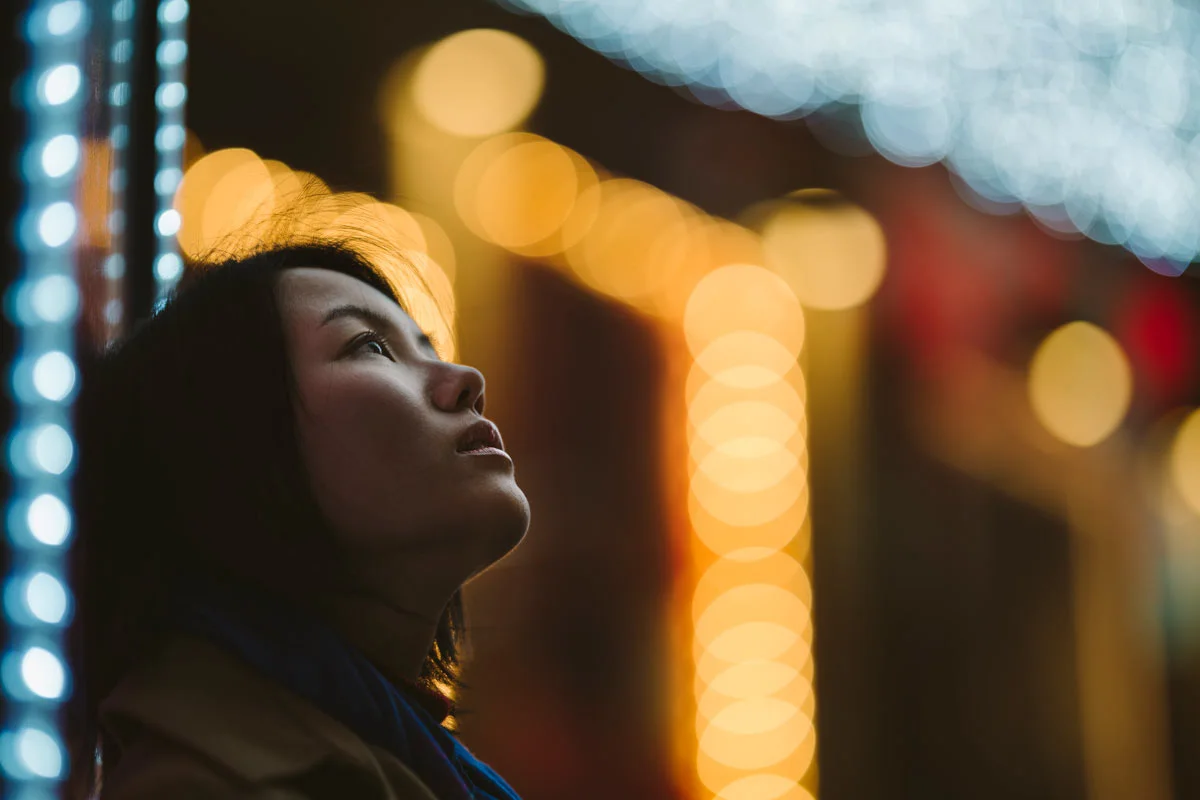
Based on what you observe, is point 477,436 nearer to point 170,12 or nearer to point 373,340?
point 373,340

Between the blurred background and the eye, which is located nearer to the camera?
the eye

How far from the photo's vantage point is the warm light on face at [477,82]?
164cm

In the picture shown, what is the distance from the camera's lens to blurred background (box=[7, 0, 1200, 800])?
1.60m

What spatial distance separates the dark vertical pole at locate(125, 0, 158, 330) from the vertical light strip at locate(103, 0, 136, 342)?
0.01 meters

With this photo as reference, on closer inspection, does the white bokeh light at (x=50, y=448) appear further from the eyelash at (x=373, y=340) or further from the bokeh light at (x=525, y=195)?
the bokeh light at (x=525, y=195)

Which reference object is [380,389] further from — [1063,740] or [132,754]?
[1063,740]

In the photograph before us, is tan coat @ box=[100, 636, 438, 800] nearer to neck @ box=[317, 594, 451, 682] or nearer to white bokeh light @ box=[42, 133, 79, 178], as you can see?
neck @ box=[317, 594, 451, 682]

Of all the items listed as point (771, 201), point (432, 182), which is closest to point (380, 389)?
point (432, 182)

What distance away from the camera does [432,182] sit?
1.63m

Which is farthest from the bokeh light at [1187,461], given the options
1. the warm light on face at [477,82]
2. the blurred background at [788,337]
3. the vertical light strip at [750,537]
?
the warm light on face at [477,82]

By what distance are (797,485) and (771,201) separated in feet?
2.38

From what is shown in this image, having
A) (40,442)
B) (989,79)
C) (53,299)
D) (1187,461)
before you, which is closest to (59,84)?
(53,299)

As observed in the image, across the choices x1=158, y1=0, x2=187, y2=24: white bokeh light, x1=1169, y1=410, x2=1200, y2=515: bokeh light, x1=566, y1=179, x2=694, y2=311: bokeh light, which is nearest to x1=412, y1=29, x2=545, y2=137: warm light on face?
x1=566, y1=179, x2=694, y2=311: bokeh light

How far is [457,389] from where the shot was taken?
78cm
